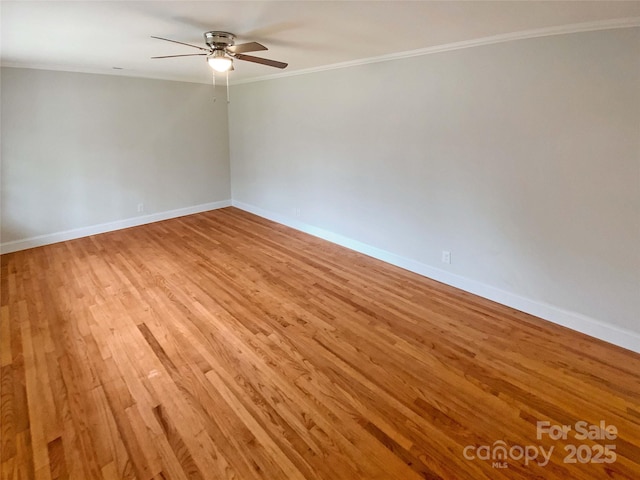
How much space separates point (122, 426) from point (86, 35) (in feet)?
9.42

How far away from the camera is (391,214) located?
151 inches

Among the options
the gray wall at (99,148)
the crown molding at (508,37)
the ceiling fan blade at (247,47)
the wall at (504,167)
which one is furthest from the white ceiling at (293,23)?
the gray wall at (99,148)

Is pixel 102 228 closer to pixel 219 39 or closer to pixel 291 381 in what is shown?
pixel 219 39

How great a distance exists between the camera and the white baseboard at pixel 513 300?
2.50m

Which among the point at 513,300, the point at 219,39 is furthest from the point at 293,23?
the point at 513,300

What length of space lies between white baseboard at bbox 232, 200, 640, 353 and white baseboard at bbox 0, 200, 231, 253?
2.64 meters

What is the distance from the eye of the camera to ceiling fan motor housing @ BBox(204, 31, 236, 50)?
2.48 meters

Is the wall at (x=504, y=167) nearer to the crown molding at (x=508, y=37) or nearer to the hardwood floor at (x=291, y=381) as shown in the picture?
the crown molding at (x=508, y=37)

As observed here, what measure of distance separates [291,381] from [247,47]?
237 centimetres

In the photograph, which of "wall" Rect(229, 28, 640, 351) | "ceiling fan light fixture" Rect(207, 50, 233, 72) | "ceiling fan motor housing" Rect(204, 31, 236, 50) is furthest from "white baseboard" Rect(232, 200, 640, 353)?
"ceiling fan motor housing" Rect(204, 31, 236, 50)

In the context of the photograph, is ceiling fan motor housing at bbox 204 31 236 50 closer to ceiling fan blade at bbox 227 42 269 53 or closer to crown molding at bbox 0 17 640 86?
ceiling fan blade at bbox 227 42 269 53

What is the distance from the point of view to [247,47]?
2393 mm

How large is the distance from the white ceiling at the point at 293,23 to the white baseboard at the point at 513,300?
2.12 meters

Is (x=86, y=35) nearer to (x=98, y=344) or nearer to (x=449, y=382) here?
(x=98, y=344)
